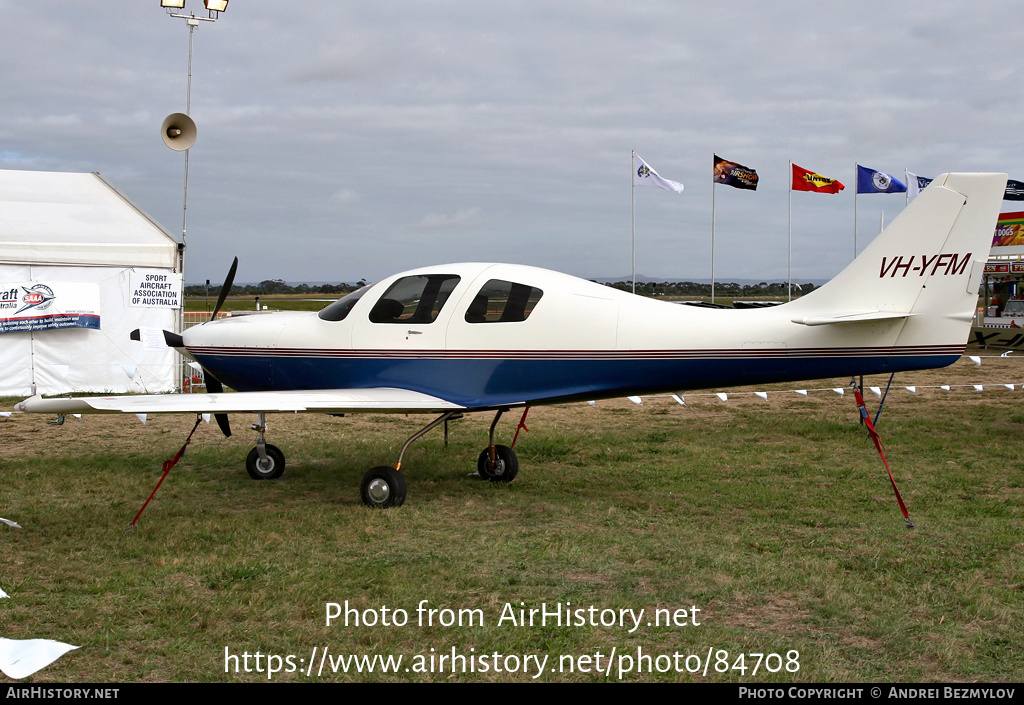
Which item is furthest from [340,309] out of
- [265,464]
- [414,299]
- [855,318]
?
[855,318]

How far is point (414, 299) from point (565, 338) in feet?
5.74

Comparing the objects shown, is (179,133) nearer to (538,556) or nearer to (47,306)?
(47,306)

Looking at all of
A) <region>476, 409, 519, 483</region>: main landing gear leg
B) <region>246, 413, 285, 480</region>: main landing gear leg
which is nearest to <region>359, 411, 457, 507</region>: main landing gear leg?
<region>476, 409, 519, 483</region>: main landing gear leg

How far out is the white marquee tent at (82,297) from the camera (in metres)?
16.5

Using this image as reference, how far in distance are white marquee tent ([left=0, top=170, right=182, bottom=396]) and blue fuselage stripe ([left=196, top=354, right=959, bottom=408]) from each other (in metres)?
8.89

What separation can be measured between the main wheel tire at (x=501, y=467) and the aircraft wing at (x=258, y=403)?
4.87 feet

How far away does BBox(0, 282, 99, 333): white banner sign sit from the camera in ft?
53.5

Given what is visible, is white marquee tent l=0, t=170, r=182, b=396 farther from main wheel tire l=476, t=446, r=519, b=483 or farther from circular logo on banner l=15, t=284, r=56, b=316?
main wheel tire l=476, t=446, r=519, b=483

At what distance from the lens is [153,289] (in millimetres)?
17312

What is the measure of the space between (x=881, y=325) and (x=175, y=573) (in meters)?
6.40

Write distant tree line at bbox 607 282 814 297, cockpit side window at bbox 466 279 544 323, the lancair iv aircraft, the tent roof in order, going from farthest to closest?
distant tree line at bbox 607 282 814 297 < the tent roof < cockpit side window at bbox 466 279 544 323 < the lancair iv aircraft

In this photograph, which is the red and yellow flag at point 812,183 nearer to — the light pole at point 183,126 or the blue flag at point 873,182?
the blue flag at point 873,182

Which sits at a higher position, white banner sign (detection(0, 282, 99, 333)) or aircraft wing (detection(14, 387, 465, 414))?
white banner sign (detection(0, 282, 99, 333))
